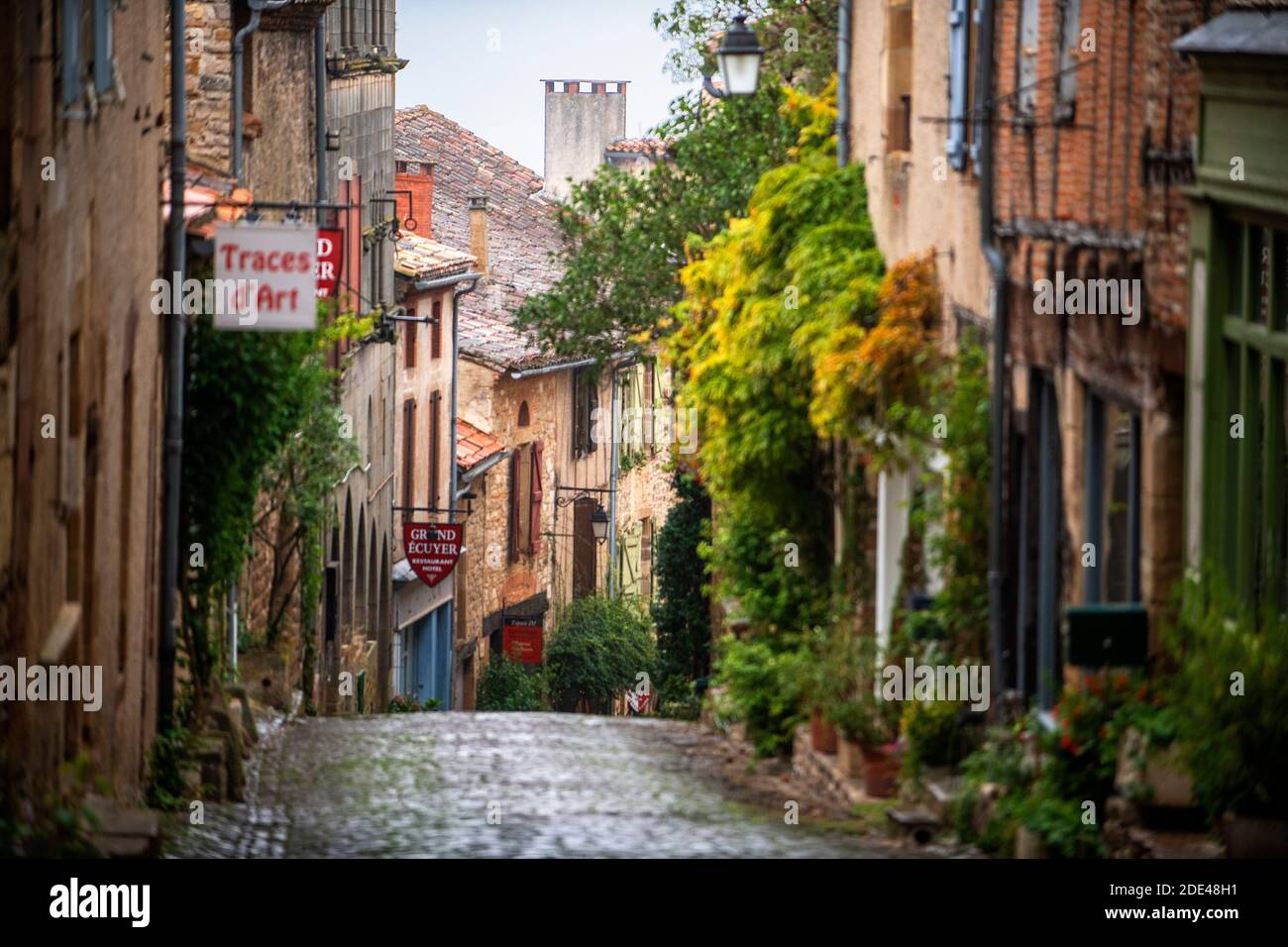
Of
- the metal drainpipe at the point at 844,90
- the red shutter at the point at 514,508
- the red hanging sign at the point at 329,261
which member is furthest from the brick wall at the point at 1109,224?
the red shutter at the point at 514,508

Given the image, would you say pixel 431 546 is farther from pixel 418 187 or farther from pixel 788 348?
pixel 788 348

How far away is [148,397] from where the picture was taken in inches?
564

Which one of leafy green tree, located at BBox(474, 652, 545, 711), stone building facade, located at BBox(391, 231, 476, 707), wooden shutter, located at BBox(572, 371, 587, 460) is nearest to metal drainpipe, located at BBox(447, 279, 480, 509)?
stone building facade, located at BBox(391, 231, 476, 707)

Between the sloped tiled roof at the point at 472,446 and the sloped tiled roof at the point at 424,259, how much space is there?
3.29 m

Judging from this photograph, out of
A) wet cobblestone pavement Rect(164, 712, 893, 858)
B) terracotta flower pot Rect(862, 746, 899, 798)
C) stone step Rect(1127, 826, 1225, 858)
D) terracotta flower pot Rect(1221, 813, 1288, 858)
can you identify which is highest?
terracotta flower pot Rect(1221, 813, 1288, 858)

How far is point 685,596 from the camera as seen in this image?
27.4m

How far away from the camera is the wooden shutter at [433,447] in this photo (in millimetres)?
37219

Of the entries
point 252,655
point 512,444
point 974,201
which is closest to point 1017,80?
point 974,201

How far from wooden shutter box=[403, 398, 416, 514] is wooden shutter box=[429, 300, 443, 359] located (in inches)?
72.4

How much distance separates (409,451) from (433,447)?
4.79 feet

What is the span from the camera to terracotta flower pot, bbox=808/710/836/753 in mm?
15516

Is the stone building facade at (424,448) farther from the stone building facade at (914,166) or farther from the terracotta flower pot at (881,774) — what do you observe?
the terracotta flower pot at (881,774)

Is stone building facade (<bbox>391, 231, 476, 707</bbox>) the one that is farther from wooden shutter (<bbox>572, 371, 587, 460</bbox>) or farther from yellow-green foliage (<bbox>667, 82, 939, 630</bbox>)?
yellow-green foliage (<bbox>667, 82, 939, 630</bbox>)
